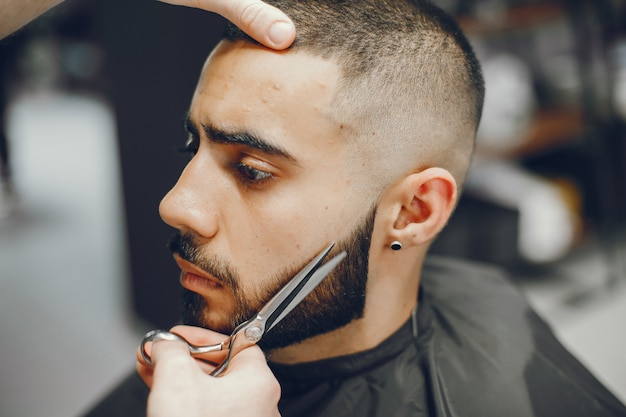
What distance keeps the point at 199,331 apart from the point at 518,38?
3310 mm

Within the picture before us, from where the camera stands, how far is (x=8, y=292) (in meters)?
3.47

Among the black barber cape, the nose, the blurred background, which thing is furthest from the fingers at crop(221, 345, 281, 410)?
the blurred background

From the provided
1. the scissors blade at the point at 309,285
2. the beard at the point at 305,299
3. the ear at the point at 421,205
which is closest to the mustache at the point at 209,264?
the beard at the point at 305,299

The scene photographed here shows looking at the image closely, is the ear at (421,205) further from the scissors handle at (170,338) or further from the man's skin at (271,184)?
the scissors handle at (170,338)

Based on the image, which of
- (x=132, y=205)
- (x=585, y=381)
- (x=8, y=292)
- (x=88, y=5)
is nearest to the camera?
(x=585, y=381)

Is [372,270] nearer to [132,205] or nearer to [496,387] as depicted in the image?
[496,387]

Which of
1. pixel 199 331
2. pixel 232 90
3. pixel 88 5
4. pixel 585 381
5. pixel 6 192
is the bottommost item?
pixel 6 192

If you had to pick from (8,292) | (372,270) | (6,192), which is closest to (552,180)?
(372,270)

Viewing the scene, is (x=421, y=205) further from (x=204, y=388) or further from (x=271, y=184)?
(x=204, y=388)

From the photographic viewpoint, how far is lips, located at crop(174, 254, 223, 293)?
1091 mm

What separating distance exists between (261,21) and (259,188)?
1.02 ft

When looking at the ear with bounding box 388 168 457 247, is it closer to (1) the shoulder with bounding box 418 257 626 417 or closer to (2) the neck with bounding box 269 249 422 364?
(2) the neck with bounding box 269 249 422 364

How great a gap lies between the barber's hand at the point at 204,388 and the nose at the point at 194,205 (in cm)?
23

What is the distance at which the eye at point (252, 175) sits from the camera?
41.6 inches
